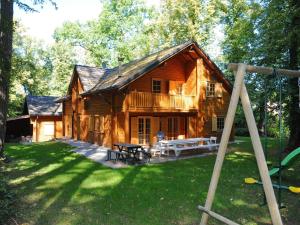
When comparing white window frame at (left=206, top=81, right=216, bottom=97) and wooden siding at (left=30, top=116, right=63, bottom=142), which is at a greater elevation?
white window frame at (left=206, top=81, right=216, bottom=97)

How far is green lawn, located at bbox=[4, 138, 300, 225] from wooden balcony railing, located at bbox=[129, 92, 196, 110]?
16.9 ft

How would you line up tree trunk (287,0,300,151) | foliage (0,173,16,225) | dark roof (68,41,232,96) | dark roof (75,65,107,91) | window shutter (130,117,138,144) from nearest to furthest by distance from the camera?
foliage (0,173,16,225)
tree trunk (287,0,300,151)
dark roof (68,41,232,96)
window shutter (130,117,138,144)
dark roof (75,65,107,91)

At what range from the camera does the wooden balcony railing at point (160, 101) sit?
16766 mm

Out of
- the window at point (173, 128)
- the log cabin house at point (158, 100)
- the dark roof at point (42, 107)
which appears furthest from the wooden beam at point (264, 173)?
the dark roof at point (42, 107)

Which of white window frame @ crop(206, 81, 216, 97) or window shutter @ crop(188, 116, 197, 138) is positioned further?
white window frame @ crop(206, 81, 216, 97)

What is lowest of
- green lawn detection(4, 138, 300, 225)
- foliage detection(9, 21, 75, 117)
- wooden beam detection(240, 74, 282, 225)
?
green lawn detection(4, 138, 300, 225)

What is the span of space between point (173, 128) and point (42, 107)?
14939 millimetres

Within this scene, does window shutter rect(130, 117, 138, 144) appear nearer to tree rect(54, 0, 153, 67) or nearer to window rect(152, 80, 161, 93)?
window rect(152, 80, 161, 93)

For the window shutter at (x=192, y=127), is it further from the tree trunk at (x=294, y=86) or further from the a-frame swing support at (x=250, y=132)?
the a-frame swing support at (x=250, y=132)

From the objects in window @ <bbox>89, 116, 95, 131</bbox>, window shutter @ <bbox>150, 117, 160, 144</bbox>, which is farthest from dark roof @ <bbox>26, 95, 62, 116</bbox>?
window shutter @ <bbox>150, 117, 160, 144</bbox>

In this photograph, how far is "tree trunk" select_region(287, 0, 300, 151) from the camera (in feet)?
44.3

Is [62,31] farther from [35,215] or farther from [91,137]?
[35,215]

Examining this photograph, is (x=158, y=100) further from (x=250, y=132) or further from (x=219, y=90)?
(x=250, y=132)

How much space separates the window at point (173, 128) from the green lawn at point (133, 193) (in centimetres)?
763
